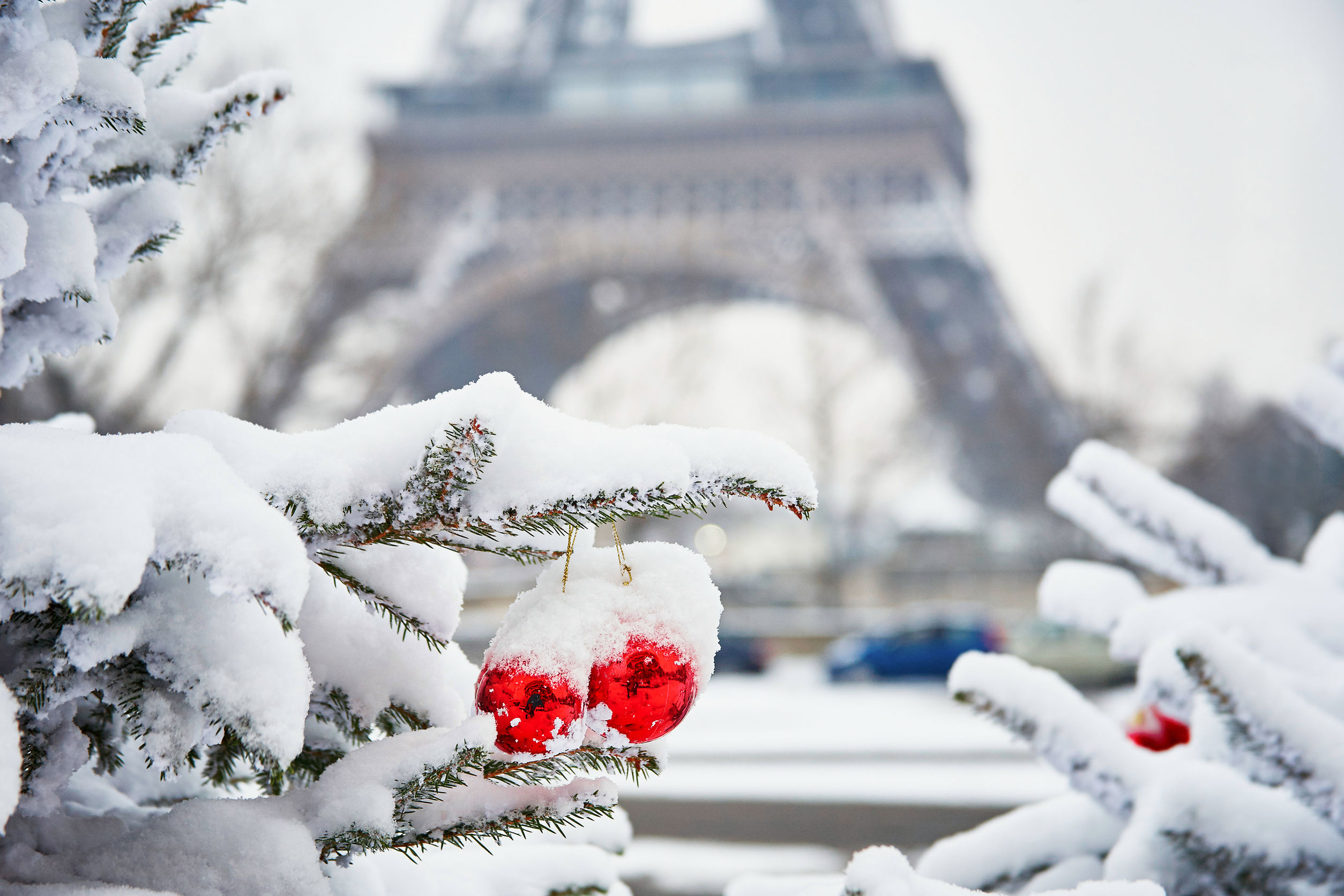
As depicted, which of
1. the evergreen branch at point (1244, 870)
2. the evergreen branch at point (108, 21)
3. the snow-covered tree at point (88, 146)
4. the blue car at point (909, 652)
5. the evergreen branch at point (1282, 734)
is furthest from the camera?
the blue car at point (909, 652)

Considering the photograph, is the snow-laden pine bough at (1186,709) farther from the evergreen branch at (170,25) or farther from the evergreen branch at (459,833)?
the evergreen branch at (170,25)

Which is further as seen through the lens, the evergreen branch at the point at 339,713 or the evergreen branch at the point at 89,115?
the evergreen branch at the point at 339,713

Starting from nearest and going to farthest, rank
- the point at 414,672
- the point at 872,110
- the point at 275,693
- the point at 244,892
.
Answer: the point at 275,693
the point at 244,892
the point at 414,672
the point at 872,110

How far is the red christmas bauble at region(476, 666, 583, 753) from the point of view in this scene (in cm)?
77

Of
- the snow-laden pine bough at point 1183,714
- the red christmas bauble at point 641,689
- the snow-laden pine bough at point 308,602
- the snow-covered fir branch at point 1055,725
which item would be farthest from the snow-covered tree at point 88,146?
the snow-covered fir branch at point 1055,725

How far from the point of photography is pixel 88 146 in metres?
0.88

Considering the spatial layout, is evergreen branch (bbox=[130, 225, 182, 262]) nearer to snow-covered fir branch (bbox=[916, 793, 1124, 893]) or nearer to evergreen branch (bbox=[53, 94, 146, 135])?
evergreen branch (bbox=[53, 94, 146, 135])

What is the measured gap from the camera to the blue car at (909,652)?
12828 mm

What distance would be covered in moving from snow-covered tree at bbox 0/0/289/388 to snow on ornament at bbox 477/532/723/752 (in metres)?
0.49

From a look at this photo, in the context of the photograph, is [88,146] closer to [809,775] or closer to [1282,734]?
[1282,734]

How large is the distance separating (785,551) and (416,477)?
124 feet

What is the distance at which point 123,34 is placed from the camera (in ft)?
3.01

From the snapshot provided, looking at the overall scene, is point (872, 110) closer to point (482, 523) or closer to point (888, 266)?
point (888, 266)

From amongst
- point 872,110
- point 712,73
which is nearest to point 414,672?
point 872,110
